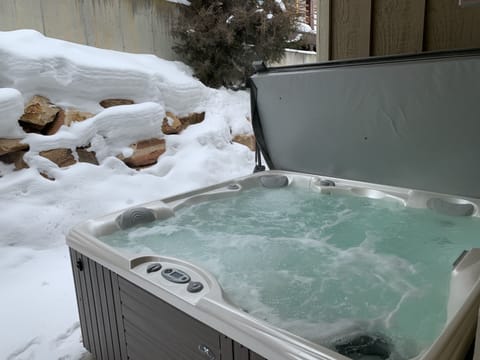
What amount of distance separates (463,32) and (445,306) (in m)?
1.42

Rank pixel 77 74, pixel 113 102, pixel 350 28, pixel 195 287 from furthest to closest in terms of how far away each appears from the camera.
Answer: pixel 113 102 → pixel 77 74 → pixel 350 28 → pixel 195 287

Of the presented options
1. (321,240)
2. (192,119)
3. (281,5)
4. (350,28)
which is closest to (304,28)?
(281,5)

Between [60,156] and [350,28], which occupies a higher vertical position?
[350,28]

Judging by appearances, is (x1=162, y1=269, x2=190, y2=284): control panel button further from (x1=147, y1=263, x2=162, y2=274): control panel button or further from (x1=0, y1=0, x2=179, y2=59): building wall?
(x1=0, y1=0, x2=179, y2=59): building wall

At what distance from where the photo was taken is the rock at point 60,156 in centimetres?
271

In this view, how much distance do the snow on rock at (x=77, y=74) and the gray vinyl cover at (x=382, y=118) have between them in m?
1.47

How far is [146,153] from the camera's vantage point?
3283mm

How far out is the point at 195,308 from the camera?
981 mm

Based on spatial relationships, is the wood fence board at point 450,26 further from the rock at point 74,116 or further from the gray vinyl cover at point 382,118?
the rock at point 74,116

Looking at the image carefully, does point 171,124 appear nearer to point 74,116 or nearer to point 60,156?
point 74,116

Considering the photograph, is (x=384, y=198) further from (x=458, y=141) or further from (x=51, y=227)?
(x=51, y=227)

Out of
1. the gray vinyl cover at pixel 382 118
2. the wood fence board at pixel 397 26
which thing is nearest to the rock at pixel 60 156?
the gray vinyl cover at pixel 382 118

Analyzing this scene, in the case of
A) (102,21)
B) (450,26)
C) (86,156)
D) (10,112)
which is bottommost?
(86,156)

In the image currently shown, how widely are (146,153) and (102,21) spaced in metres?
1.61
